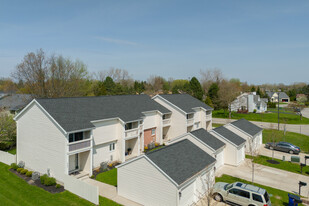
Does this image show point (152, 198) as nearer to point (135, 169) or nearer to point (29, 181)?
point (135, 169)

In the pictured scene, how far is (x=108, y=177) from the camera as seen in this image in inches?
871

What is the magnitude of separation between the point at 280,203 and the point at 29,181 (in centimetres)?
2333

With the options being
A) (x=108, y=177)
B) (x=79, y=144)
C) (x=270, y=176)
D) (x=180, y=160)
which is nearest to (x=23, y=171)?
(x=79, y=144)

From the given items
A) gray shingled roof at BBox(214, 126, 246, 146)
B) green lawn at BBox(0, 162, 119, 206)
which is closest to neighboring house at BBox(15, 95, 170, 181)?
green lawn at BBox(0, 162, 119, 206)

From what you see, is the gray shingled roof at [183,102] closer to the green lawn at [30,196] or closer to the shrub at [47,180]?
the shrub at [47,180]

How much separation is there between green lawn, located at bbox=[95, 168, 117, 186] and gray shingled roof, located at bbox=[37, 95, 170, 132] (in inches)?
216

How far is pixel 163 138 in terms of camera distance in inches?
1521

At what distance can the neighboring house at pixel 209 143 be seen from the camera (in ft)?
75.3

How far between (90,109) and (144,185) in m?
12.5

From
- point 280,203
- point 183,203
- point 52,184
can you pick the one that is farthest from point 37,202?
point 280,203

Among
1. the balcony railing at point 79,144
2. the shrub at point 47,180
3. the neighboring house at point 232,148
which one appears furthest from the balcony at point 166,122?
the shrub at point 47,180

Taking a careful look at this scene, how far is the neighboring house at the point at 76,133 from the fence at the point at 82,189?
1.29 m

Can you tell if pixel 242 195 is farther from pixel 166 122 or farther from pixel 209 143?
pixel 166 122

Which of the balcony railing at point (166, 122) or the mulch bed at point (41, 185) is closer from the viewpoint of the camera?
the mulch bed at point (41, 185)
